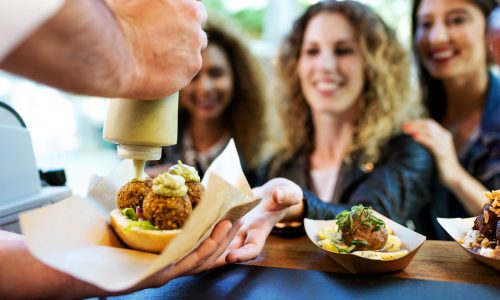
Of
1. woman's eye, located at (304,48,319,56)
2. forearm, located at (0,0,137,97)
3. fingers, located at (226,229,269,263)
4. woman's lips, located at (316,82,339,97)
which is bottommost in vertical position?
fingers, located at (226,229,269,263)

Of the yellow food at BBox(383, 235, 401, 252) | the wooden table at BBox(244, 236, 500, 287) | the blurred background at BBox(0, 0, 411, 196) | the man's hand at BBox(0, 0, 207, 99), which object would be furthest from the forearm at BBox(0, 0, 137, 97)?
the blurred background at BBox(0, 0, 411, 196)

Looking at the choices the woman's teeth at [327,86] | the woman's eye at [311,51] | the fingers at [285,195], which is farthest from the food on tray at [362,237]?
the woman's eye at [311,51]

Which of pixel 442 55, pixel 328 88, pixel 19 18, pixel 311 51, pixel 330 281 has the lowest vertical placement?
pixel 330 281

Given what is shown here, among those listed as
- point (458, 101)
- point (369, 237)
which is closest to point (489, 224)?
point (369, 237)

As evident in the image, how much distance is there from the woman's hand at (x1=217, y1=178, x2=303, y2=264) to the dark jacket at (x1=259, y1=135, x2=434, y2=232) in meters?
0.73

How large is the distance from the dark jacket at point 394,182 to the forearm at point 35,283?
4.36 feet

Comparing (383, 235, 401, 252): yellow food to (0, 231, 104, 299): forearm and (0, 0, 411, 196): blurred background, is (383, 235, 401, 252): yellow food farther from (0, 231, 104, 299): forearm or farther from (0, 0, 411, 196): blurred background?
(0, 0, 411, 196): blurred background

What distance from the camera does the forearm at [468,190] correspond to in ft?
7.20

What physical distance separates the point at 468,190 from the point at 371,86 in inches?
29.7

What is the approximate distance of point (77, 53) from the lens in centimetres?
76

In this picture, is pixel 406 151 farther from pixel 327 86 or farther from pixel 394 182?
pixel 327 86

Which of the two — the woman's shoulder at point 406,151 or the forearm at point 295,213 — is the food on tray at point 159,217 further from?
the woman's shoulder at point 406,151

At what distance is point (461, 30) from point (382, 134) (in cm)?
70

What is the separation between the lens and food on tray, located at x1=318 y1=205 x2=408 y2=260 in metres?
1.17
